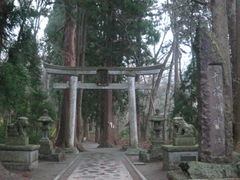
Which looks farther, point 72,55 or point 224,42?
point 72,55

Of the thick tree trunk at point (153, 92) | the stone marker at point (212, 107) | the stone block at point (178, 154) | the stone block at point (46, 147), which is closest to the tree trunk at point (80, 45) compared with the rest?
the thick tree trunk at point (153, 92)

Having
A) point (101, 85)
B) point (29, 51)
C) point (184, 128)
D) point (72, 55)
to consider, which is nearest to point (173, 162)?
point (184, 128)

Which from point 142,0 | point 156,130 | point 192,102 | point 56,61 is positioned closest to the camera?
point 156,130

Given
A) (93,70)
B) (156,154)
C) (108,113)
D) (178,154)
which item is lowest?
(156,154)

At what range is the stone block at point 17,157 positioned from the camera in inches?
433

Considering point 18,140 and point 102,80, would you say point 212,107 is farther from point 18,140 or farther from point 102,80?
point 102,80

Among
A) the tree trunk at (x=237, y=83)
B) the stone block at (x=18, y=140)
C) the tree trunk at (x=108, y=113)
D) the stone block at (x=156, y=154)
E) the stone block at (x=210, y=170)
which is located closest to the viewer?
the stone block at (x=210, y=170)

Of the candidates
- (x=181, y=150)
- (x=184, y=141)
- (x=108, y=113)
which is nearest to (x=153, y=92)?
(x=108, y=113)

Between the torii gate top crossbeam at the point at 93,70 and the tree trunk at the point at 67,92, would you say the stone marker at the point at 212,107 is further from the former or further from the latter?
the tree trunk at the point at 67,92

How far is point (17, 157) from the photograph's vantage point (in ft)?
36.4

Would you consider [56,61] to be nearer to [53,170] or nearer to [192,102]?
[192,102]

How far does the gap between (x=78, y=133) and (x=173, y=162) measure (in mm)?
13359

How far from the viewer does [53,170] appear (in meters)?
11.8

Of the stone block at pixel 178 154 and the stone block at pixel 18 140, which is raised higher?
the stone block at pixel 18 140
